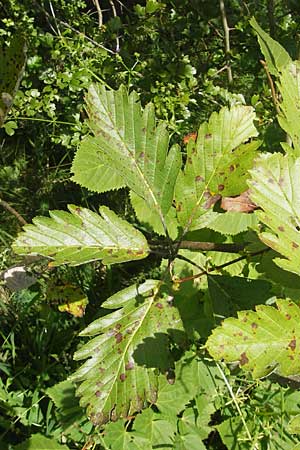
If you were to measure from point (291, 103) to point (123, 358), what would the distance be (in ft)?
1.44

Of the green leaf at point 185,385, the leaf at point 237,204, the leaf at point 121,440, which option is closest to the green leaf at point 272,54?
the leaf at point 237,204

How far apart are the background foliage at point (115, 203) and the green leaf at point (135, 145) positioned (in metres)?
0.23

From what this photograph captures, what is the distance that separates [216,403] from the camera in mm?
1790

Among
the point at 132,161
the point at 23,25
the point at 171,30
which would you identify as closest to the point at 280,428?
the point at 132,161

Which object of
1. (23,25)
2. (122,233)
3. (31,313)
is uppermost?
(23,25)

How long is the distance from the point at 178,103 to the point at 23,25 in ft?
2.41

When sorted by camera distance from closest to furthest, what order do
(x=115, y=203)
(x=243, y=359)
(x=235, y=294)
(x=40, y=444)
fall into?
(x=243, y=359), (x=235, y=294), (x=40, y=444), (x=115, y=203)

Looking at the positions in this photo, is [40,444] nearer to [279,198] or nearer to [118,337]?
[118,337]

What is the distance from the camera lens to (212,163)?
90cm

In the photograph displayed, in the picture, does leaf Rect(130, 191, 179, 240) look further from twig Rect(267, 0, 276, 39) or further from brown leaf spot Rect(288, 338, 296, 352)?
twig Rect(267, 0, 276, 39)

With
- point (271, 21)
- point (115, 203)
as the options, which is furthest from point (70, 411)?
point (271, 21)

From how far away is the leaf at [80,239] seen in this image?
0.81 meters

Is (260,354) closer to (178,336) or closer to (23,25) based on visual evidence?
(178,336)

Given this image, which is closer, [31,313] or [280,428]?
[280,428]
